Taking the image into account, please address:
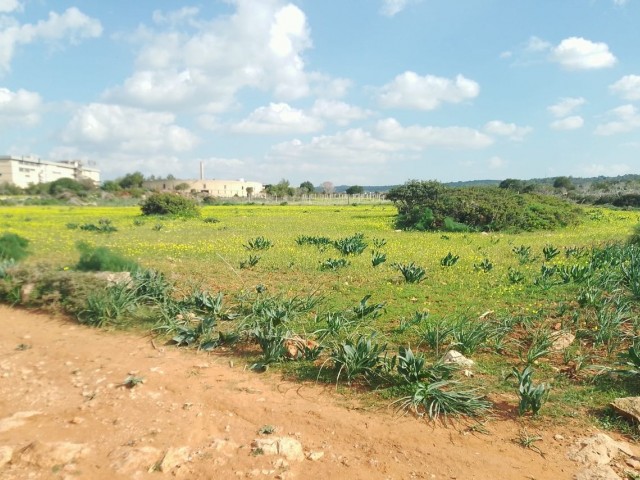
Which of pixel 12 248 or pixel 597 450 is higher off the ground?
pixel 12 248

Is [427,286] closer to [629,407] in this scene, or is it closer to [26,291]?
[629,407]

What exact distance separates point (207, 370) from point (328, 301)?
2.77 metres

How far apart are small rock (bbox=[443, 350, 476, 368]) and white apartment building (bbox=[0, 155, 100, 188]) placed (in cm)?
10556

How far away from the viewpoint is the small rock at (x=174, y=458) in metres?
3.29

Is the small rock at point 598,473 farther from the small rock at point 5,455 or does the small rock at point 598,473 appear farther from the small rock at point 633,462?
the small rock at point 5,455

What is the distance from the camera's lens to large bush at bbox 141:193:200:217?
28359 millimetres

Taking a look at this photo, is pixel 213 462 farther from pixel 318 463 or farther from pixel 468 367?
pixel 468 367

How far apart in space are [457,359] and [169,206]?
2611 cm

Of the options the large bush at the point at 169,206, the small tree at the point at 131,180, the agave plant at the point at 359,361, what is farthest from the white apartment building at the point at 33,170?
the agave plant at the point at 359,361

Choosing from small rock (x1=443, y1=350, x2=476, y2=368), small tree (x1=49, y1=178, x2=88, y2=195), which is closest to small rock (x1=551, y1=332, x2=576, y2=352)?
small rock (x1=443, y1=350, x2=476, y2=368)

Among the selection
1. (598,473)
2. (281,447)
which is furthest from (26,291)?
(598,473)

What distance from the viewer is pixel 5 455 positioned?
11.1ft

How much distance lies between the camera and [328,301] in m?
7.38

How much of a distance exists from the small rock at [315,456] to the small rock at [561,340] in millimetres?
3201
